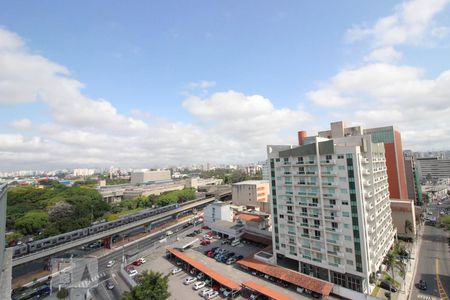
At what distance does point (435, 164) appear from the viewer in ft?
528

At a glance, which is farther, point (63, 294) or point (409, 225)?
point (409, 225)

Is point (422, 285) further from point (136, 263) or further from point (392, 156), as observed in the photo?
point (136, 263)

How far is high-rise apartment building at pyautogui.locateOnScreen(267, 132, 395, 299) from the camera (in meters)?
34.4

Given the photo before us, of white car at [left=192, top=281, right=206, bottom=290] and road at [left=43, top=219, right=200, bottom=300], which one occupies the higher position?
white car at [left=192, top=281, right=206, bottom=290]

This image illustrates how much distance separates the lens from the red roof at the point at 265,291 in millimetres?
33812

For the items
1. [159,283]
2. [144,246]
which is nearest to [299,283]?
[159,283]

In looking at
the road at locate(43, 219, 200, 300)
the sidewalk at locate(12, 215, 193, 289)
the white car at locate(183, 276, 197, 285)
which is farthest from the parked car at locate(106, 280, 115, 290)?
the sidewalk at locate(12, 215, 193, 289)

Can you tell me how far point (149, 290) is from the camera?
30094 mm

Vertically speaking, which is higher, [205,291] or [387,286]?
[387,286]

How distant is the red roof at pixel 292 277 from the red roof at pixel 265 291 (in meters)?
3.05

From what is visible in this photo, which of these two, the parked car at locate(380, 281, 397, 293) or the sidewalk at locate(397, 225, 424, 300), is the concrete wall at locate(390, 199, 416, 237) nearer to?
the sidewalk at locate(397, 225, 424, 300)

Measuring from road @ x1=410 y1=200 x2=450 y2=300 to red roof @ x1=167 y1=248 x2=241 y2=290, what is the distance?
26702mm

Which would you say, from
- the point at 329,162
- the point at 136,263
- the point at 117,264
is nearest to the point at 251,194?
the point at 136,263

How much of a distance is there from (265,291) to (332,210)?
15.9 m
